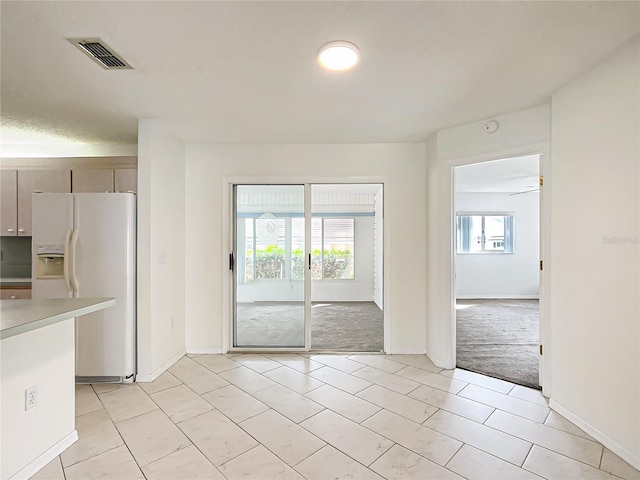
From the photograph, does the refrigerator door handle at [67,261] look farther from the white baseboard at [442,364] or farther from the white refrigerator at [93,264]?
the white baseboard at [442,364]

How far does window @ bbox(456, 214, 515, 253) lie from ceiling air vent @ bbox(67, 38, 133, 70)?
734 cm

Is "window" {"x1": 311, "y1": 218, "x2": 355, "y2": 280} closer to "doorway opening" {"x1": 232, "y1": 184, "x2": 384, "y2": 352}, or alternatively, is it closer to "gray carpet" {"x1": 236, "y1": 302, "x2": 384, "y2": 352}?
"gray carpet" {"x1": 236, "y1": 302, "x2": 384, "y2": 352}

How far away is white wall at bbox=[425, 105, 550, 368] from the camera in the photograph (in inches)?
116

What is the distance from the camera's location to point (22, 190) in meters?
3.50

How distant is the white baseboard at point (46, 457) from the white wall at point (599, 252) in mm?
3423

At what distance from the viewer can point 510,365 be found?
3.54 metres

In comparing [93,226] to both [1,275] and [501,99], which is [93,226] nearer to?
[1,275]

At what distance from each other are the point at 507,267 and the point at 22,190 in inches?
342

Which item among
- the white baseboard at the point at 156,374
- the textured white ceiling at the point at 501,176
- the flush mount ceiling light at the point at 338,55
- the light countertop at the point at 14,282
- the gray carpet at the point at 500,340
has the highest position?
the textured white ceiling at the point at 501,176

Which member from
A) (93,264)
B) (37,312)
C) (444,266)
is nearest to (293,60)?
(37,312)

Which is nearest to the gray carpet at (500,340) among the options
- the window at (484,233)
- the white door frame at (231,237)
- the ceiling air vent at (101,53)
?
the white door frame at (231,237)

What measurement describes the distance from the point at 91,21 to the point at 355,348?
12.6 feet

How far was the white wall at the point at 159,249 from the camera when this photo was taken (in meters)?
3.15

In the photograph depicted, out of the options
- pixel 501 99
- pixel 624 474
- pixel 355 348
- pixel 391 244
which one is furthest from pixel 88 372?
pixel 501 99
